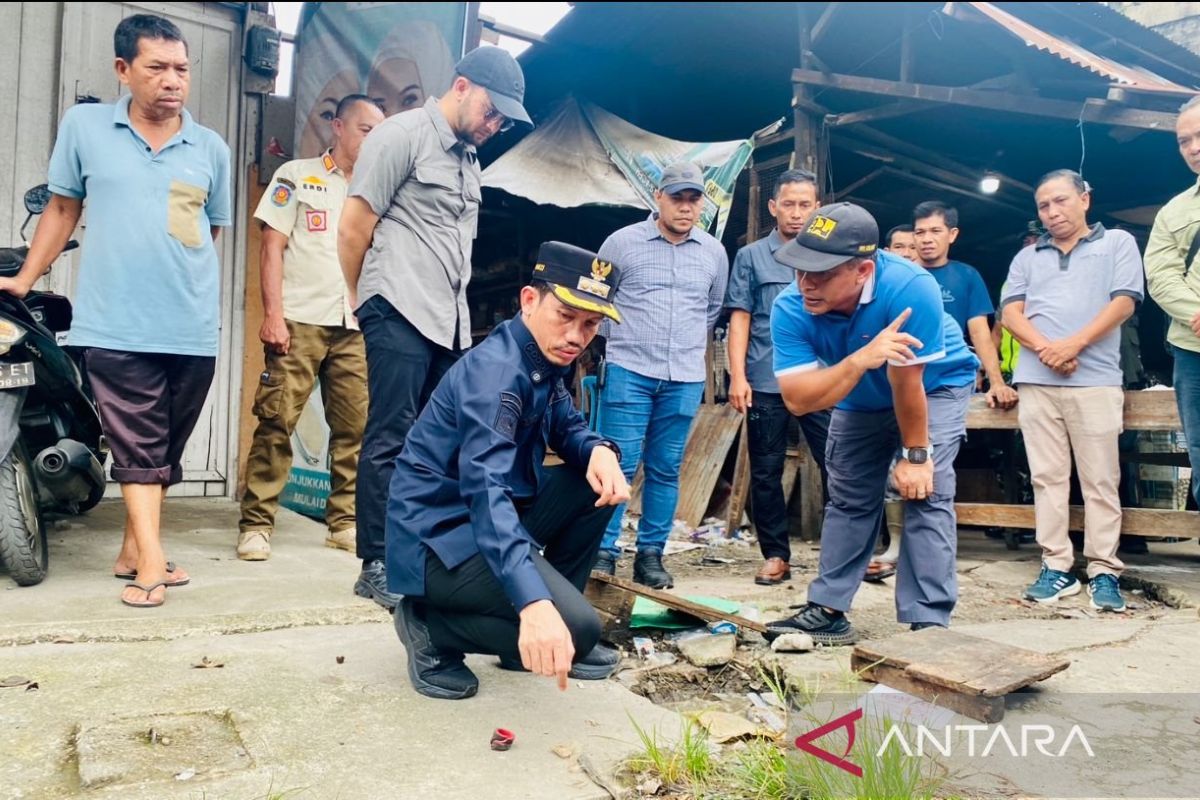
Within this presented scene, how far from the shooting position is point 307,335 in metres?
4.17

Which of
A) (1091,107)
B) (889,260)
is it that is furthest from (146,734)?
(1091,107)

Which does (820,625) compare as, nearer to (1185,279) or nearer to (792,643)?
(792,643)

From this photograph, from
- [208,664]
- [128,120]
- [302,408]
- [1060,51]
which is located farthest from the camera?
[1060,51]

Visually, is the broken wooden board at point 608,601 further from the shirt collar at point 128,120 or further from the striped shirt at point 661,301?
the shirt collar at point 128,120

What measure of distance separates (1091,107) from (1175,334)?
1.87m

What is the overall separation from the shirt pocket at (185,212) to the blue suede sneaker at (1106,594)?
13.4 ft

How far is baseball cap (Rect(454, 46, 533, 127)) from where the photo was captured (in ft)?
10.6

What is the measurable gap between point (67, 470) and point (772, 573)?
10.0ft

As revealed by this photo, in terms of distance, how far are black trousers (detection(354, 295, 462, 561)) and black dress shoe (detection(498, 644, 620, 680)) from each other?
0.83 m

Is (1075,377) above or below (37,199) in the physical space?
below

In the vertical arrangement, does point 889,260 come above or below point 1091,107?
below

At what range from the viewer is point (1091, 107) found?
5.17 metres

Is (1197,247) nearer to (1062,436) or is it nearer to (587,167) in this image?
(1062,436)

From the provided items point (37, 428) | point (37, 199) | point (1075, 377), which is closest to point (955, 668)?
point (1075, 377)
